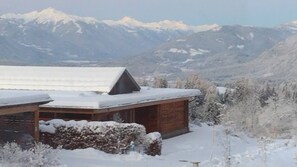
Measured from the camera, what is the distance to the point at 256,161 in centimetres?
1683

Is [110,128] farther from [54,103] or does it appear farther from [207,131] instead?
[207,131]

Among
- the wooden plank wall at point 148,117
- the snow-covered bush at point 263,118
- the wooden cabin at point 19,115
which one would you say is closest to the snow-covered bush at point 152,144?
the wooden cabin at point 19,115

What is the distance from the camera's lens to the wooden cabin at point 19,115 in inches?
679

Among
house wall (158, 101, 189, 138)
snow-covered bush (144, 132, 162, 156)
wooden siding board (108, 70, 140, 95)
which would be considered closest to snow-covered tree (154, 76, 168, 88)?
house wall (158, 101, 189, 138)

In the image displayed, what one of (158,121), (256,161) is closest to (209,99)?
(158,121)

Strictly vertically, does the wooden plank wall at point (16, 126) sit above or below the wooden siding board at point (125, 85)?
below

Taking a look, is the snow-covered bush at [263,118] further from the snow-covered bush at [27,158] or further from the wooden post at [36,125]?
the snow-covered bush at [27,158]

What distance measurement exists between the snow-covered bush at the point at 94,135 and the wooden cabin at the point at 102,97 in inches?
80.9

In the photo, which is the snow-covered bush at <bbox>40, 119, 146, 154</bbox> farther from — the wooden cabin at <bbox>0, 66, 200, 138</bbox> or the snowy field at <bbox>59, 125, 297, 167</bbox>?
the wooden cabin at <bbox>0, 66, 200, 138</bbox>

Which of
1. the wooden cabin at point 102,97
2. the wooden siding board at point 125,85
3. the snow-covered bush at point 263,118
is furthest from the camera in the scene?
the snow-covered bush at point 263,118

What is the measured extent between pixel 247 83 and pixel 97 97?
91.4ft

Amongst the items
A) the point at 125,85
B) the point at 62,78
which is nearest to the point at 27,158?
the point at 125,85

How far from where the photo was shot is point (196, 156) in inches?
806

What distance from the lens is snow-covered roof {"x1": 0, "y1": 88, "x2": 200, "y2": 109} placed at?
2153 centimetres
